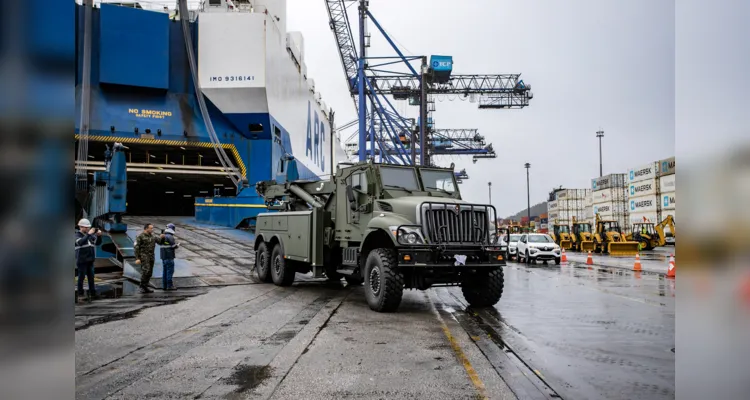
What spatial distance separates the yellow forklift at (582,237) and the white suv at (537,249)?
10.6 metres

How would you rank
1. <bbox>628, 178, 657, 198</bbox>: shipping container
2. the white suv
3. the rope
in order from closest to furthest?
the white suv
the rope
<bbox>628, 178, 657, 198</bbox>: shipping container

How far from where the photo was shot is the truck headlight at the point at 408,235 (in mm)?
8695

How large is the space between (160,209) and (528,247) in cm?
3319

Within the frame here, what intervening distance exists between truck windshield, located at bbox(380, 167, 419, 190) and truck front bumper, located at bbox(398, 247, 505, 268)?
2066mm

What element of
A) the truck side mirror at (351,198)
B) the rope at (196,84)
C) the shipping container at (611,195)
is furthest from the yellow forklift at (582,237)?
the truck side mirror at (351,198)

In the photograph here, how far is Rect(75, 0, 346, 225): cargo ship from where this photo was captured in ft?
81.9

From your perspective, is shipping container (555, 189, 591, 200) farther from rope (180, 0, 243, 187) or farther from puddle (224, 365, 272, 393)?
puddle (224, 365, 272, 393)

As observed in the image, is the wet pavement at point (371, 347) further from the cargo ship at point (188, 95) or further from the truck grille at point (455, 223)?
the cargo ship at point (188, 95)

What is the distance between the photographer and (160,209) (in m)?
44.4

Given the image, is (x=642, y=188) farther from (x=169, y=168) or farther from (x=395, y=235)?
(x=395, y=235)

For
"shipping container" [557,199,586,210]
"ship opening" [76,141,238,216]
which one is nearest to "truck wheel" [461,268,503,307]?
"ship opening" [76,141,238,216]

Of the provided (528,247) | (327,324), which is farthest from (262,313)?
(528,247)
